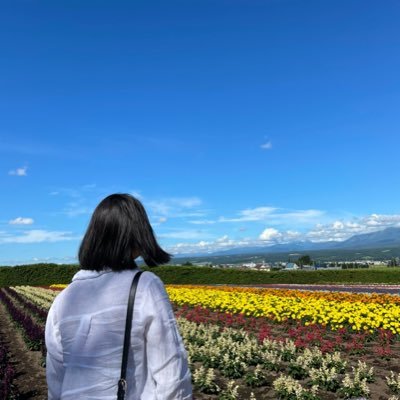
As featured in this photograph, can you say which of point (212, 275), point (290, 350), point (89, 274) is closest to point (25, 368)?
point (290, 350)

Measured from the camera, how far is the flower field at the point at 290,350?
6.32 m

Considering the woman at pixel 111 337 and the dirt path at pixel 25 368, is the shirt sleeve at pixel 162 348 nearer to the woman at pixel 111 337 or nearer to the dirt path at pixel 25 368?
the woman at pixel 111 337

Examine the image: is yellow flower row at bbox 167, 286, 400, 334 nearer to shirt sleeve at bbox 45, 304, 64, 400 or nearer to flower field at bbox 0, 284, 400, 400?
flower field at bbox 0, 284, 400, 400

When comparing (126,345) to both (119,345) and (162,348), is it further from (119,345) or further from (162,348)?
(162,348)

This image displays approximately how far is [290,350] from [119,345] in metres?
6.79

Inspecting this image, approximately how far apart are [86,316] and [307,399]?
465 centimetres

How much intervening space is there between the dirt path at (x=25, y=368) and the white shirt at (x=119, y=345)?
18.1 feet

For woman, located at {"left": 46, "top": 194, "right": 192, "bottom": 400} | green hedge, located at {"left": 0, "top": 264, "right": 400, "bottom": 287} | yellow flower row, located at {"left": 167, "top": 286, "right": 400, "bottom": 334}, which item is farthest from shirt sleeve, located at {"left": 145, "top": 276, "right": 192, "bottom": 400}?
green hedge, located at {"left": 0, "top": 264, "right": 400, "bottom": 287}

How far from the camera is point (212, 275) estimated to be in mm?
36781

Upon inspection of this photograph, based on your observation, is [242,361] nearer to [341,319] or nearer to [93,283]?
[341,319]

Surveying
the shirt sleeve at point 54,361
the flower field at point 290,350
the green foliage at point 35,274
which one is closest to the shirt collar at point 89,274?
the shirt sleeve at point 54,361

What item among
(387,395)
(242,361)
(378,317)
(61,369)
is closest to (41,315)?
(242,361)

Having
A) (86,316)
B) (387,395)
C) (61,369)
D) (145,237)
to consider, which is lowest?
(387,395)

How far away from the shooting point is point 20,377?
8023 millimetres
